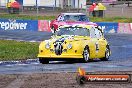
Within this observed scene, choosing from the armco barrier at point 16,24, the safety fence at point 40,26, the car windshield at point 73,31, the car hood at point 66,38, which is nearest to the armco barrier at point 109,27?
the safety fence at point 40,26

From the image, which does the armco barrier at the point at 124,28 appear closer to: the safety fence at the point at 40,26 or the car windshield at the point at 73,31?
the safety fence at the point at 40,26

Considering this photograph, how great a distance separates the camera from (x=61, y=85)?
11.3 metres

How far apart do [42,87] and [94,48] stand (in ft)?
25.8

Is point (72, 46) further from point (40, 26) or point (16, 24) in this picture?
point (16, 24)

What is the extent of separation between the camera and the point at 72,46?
17516 mm

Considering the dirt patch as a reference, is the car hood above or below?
above

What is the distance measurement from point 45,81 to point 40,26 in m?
29.3

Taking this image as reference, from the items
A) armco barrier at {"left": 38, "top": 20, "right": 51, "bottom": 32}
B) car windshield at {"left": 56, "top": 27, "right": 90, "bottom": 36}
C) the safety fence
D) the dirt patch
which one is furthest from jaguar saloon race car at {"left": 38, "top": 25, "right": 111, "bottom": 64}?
armco barrier at {"left": 38, "top": 20, "right": 51, "bottom": 32}

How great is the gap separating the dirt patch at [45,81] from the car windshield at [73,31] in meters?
5.39

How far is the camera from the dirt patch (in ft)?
36.6

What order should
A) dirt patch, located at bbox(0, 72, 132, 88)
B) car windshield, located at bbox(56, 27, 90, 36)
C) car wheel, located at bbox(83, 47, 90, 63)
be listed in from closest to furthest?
1. dirt patch, located at bbox(0, 72, 132, 88)
2. car wheel, located at bbox(83, 47, 90, 63)
3. car windshield, located at bbox(56, 27, 90, 36)

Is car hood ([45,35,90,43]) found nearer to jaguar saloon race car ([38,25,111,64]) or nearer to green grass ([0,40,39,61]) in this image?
jaguar saloon race car ([38,25,111,64])

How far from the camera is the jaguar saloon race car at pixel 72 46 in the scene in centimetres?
1738

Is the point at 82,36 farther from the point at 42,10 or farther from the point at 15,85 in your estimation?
the point at 42,10
